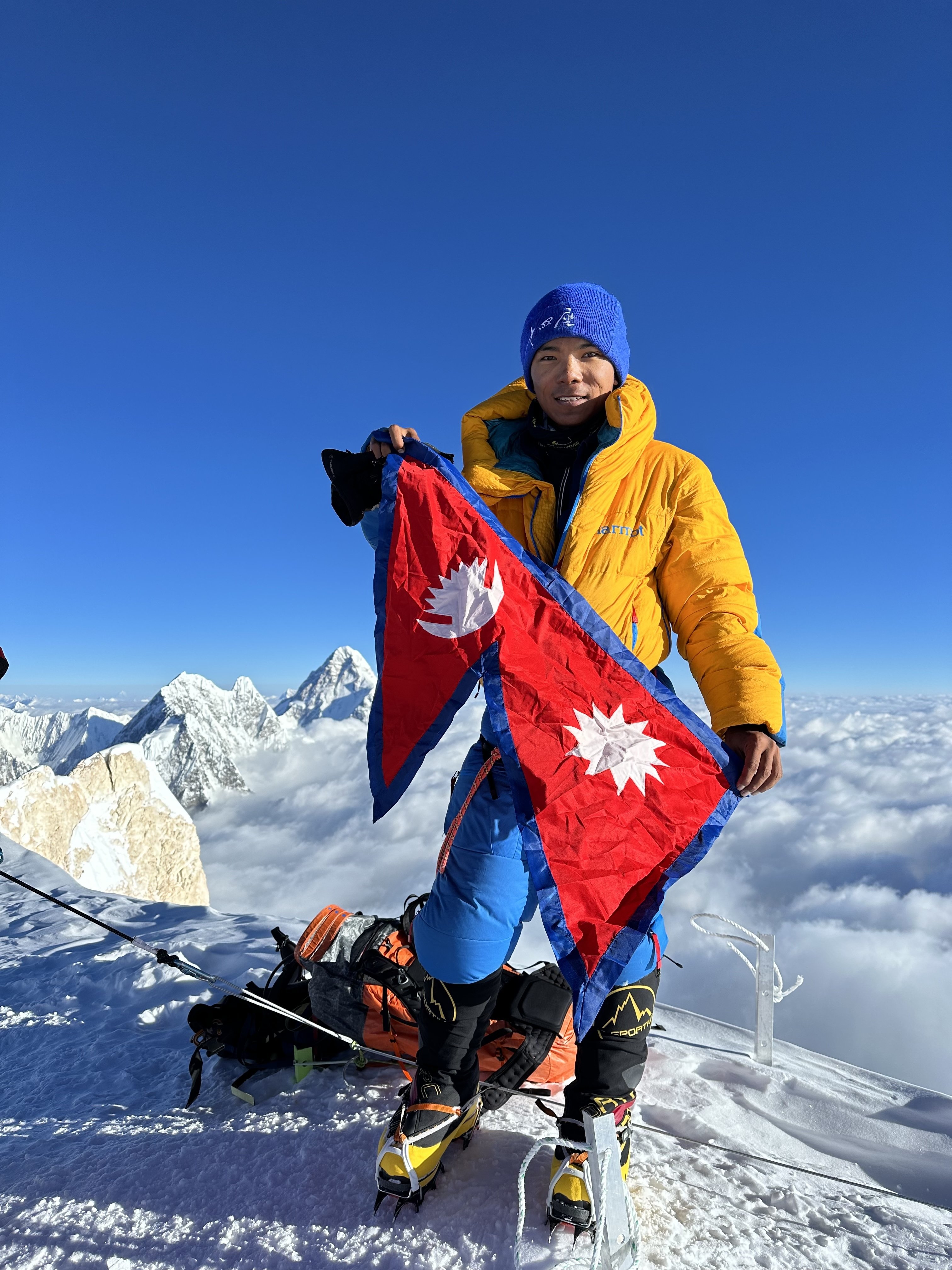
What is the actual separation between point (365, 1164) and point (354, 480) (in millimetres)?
2696

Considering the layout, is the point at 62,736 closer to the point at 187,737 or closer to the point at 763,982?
the point at 187,737

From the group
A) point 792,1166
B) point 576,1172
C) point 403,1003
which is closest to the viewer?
point 576,1172

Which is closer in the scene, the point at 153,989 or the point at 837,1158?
the point at 837,1158

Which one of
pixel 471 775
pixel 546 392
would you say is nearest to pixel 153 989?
pixel 471 775

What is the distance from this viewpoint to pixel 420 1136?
208 centimetres

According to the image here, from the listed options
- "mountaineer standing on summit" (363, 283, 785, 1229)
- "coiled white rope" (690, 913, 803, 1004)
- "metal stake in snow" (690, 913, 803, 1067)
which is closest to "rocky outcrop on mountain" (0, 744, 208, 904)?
"coiled white rope" (690, 913, 803, 1004)

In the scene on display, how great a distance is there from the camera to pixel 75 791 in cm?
3175

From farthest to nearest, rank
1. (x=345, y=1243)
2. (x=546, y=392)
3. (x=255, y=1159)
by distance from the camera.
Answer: (x=546, y=392) < (x=255, y=1159) < (x=345, y=1243)

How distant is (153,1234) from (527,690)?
2106 mm

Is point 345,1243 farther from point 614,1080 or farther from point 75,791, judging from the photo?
point 75,791

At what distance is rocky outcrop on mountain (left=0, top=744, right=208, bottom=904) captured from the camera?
28.4 meters

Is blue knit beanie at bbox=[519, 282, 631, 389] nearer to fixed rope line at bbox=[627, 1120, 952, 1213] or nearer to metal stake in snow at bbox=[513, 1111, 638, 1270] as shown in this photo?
metal stake in snow at bbox=[513, 1111, 638, 1270]

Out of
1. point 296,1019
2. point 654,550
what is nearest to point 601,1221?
point 296,1019

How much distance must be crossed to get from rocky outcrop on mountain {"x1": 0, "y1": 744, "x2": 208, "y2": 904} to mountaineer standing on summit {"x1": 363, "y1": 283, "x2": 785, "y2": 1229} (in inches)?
1146
